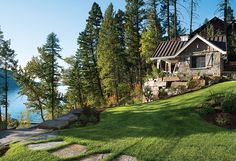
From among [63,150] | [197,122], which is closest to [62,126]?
[63,150]

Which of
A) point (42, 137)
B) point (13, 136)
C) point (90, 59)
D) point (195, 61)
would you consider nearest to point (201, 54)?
point (195, 61)

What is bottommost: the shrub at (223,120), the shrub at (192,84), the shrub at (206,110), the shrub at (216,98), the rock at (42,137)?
the rock at (42,137)

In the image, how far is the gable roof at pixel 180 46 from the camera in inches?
808

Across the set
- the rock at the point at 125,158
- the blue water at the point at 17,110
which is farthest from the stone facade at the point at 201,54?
the blue water at the point at 17,110

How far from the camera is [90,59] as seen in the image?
3828 cm

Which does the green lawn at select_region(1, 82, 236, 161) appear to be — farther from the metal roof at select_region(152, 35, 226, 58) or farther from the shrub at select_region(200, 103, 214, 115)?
the metal roof at select_region(152, 35, 226, 58)

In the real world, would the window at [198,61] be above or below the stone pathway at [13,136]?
above

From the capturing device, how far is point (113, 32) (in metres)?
35.1

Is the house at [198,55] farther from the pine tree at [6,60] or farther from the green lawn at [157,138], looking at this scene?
the pine tree at [6,60]

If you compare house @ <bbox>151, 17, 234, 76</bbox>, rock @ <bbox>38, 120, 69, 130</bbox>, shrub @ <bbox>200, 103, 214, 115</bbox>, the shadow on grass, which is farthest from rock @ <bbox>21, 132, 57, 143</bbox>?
house @ <bbox>151, 17, 234, 76</bbox>

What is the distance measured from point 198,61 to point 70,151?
15982 mm

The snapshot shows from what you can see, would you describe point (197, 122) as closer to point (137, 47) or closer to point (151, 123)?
point (151, 123)

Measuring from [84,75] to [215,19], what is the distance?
19152 millimetres

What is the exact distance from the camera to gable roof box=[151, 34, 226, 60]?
20517 millimetres
